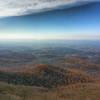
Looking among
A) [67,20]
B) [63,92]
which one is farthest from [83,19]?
[63,92]

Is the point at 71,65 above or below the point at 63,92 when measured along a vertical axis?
above

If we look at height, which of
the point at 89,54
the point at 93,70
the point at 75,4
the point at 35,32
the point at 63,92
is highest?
the point at 75,4

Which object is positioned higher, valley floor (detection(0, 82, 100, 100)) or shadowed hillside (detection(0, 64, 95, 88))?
shadowed hillside (detection(0, 64, 95, 88))

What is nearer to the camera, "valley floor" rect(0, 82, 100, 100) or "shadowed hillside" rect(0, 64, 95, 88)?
"valley floor" rect(0, 82, 100, 100)

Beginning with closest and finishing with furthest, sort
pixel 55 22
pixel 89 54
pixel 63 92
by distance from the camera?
pixel 63 92 → pixel 89 54 → pixel 55 22

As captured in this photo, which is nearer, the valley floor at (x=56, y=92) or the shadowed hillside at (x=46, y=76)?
the valley floor at (x=56, y=92)

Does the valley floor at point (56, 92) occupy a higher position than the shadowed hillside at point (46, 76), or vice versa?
the shadowed hillside at point (46, 76)

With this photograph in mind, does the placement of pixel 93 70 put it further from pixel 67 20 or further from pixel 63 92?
pixel 67 20

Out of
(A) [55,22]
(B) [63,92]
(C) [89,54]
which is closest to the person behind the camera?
(B) [63,92]

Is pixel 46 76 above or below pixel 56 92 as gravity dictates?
above

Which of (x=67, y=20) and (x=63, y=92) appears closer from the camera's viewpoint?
(x=63, y=92)

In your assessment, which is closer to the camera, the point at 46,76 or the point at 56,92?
the point at 56,92
